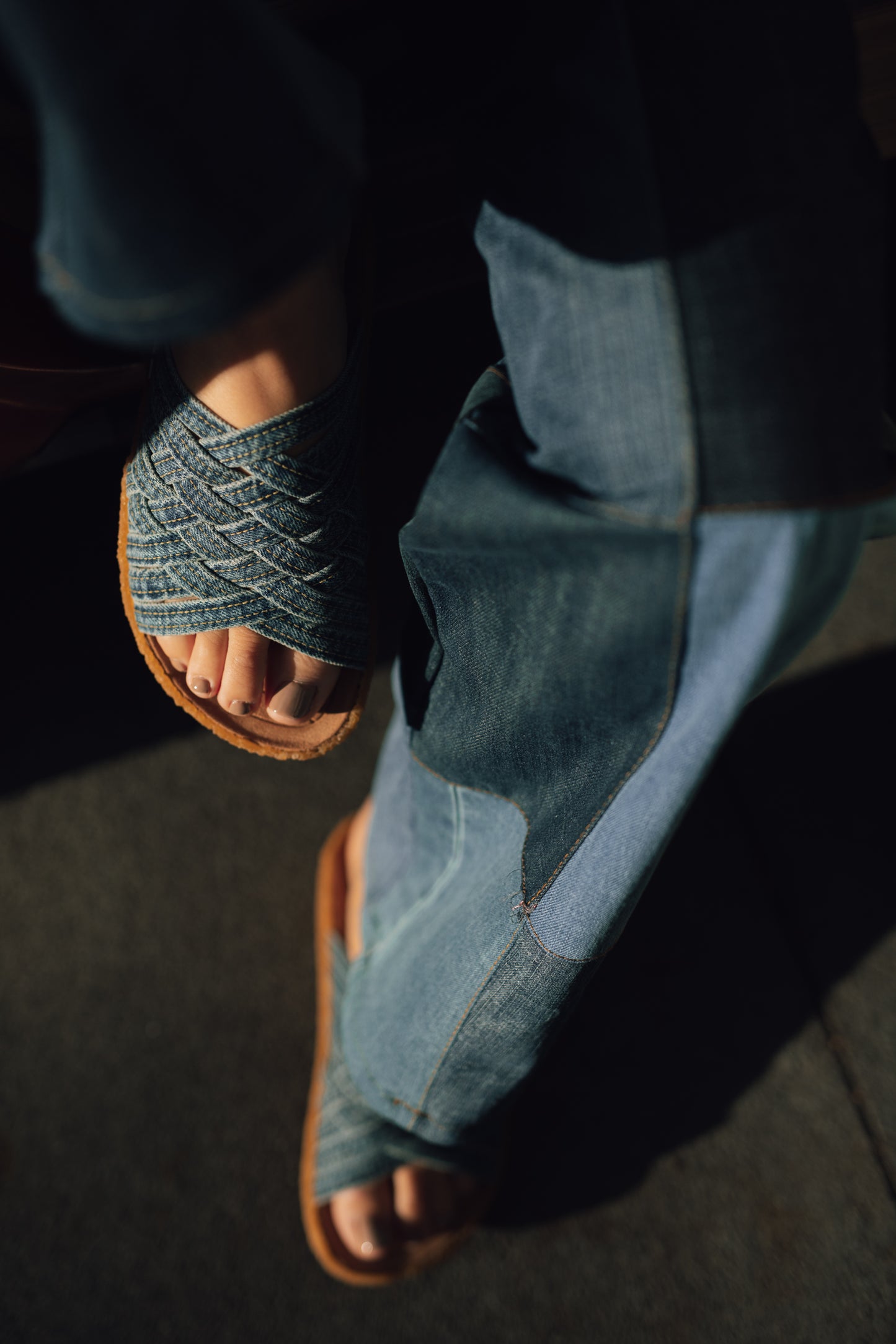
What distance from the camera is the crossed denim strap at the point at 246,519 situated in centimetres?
53

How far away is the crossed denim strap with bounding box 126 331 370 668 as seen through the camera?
1.73 feet

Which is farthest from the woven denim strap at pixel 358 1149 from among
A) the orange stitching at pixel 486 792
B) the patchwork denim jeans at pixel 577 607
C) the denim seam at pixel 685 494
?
the denim seam at pixel 685 494

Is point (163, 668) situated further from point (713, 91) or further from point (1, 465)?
point (713, 91)

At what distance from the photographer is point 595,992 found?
2.92ft

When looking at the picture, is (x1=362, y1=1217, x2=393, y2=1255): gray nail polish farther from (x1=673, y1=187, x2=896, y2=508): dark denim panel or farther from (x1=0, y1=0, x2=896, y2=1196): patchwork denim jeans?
(x1=673, y1=187, x2=896, y2=508): dark denim panel

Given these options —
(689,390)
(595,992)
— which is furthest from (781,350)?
(595,992)

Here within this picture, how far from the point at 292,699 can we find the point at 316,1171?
0.53 metres

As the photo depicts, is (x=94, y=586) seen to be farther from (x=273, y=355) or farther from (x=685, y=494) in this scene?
(x=685, y=494)

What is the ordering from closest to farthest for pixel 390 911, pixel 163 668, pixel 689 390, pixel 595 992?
pixel 689 390 < pixel 163 668 < pixel 390 911 < pixel 595 992

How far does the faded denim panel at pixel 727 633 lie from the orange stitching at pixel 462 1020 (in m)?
0.13

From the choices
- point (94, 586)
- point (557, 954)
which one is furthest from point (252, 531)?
point (94, 586)

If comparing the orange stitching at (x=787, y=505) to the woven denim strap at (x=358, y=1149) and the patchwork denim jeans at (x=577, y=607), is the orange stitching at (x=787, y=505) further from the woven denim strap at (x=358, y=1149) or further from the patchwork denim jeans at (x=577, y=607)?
the woven denim strap at (x=358, y=1149)

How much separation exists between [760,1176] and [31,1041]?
2.62 ft

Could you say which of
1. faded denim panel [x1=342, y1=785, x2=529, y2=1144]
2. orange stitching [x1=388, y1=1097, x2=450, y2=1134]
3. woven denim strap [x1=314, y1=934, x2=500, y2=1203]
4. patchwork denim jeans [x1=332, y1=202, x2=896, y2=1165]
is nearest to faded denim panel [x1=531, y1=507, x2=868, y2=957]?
patchwork denim jeans [x1=332, y1=202, x2=896, y2=1165]
